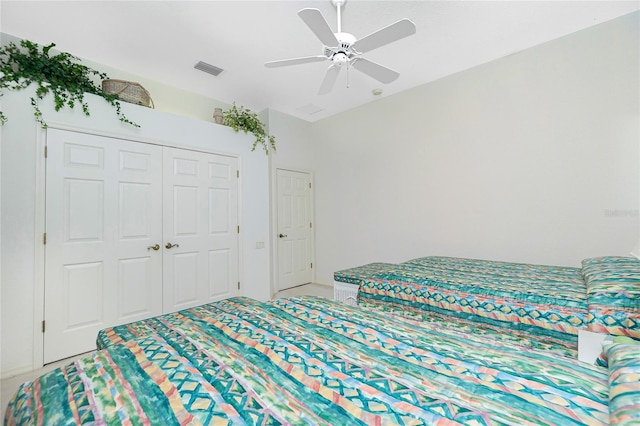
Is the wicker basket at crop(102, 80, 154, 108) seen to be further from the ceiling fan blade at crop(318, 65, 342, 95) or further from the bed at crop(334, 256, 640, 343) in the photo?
the bed at crop(334, 256, 640, 343)

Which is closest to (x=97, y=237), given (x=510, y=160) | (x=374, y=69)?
(x=374, y=69)

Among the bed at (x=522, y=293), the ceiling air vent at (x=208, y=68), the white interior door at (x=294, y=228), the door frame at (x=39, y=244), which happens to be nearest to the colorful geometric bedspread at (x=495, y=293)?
the bed at (x=522, y=293)

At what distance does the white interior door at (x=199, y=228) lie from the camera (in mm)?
3199

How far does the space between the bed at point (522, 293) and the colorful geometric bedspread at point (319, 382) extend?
740mm

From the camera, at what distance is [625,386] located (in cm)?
68

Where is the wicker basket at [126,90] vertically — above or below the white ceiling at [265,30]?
below

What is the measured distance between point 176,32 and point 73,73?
1.01 meters

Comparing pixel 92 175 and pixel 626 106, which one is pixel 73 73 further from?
pixel 626 106

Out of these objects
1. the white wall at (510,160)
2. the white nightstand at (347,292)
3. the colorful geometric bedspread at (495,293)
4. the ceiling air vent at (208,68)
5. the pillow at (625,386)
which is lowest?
the white nightstand at (347,292)

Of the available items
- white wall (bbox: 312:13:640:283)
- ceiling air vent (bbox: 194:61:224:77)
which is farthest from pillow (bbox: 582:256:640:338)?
ceiling air vent (bbox: 194:61:224:77)

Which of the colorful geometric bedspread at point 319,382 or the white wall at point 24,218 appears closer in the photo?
the colorful geometric bedspread at point 319,382

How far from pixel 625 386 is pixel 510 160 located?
2975 mm

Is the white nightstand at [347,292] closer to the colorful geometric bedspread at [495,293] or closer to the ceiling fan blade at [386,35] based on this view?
the colorful geometric bedspread at [495,293]

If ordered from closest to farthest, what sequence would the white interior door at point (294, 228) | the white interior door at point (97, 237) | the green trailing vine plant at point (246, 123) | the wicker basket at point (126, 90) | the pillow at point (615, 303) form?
the pillow at point (615, 303), the white interior door at point (97, 237), the wicker basket at point (126, 90), the green trailing vine plant at point (246, 123), the white interior door at point (294, 228)
